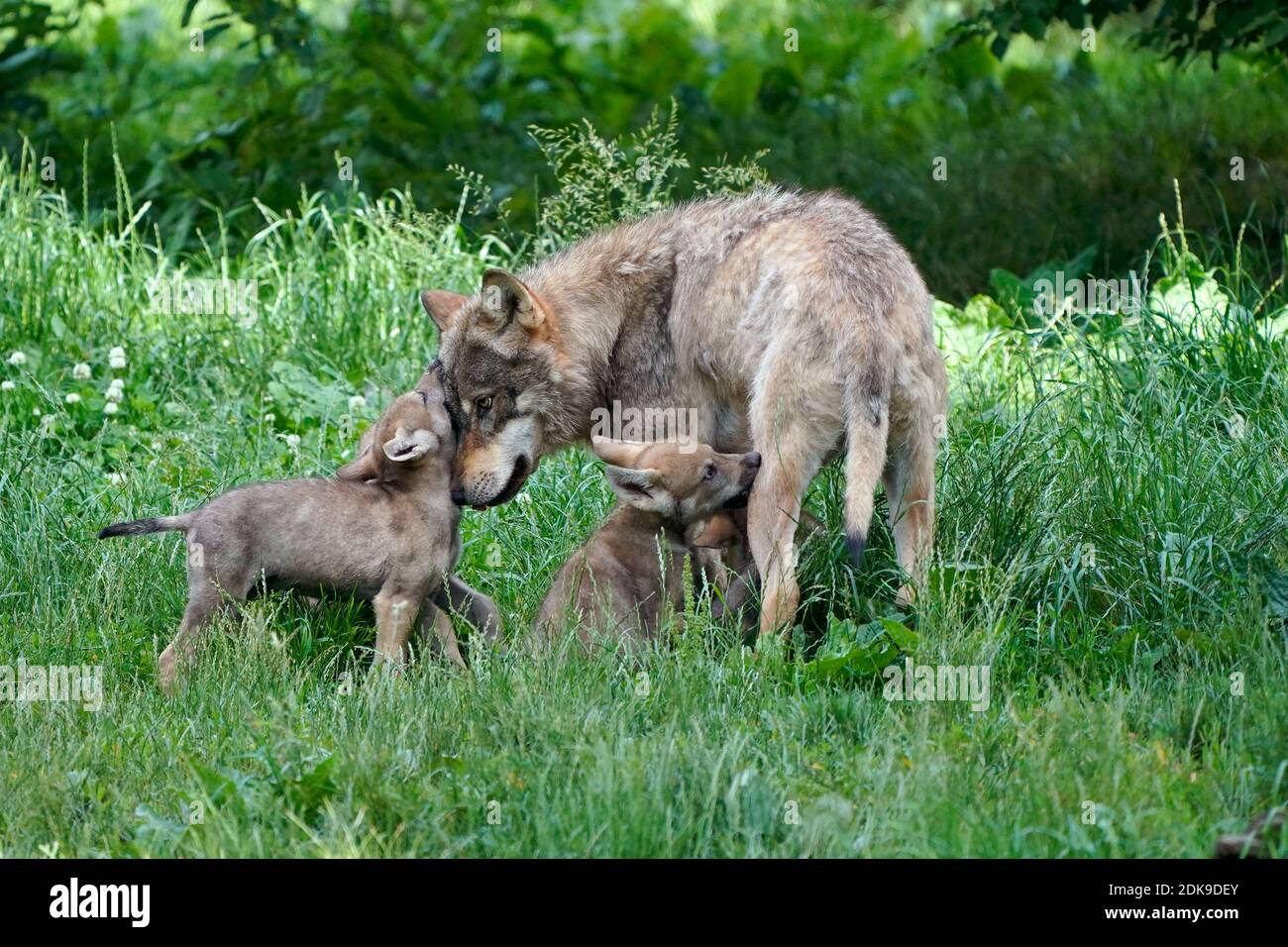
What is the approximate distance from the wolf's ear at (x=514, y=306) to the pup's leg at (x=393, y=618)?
1.16 meters

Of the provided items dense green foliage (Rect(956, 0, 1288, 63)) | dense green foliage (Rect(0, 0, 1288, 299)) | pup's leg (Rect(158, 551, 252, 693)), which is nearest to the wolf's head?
pup's leg (Rect(158, 551, 252, 693))

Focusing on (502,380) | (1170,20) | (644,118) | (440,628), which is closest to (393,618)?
(440,628)

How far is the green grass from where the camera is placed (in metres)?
4.53

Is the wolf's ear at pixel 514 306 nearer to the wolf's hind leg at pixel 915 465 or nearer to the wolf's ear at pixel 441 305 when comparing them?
the wolf's ear at pixel 441 305

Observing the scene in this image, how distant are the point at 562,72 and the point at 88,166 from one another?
3482mm

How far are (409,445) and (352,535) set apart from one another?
1.32ft

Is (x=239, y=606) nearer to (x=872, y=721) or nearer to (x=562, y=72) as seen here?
(x=872, y=721)

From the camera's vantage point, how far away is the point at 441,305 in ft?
22.4

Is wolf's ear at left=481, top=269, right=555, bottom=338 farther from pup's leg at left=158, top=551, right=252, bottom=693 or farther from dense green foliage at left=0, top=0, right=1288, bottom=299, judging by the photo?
dense green foliage at left=0, top=0, right=1288, bottom=299

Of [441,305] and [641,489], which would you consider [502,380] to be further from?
[641,489]

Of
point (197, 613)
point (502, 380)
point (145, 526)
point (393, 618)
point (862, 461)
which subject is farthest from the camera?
point (502, 380)

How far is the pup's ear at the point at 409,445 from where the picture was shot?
6.12 m

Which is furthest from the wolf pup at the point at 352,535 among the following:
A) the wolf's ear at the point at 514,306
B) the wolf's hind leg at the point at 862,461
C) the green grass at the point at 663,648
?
the wolf's hind leg at the point at 862,461
